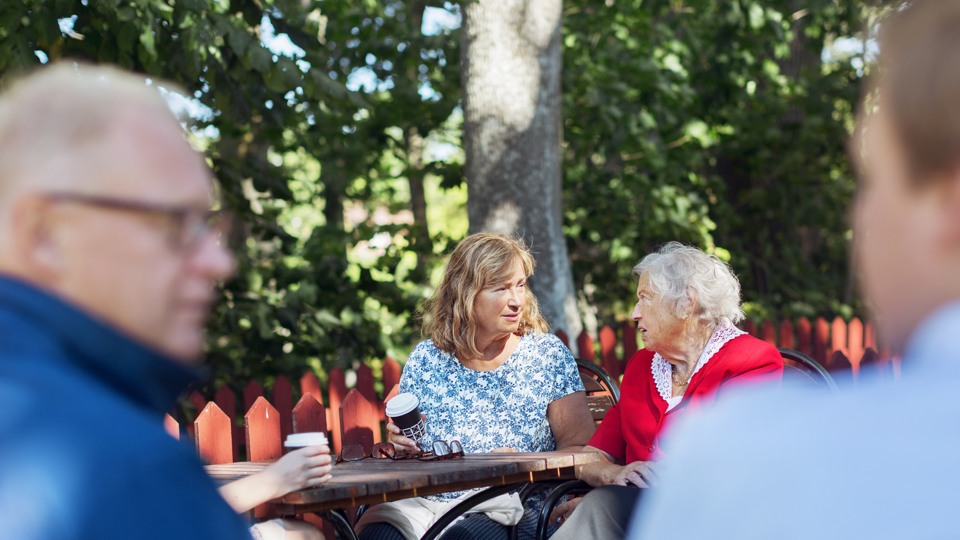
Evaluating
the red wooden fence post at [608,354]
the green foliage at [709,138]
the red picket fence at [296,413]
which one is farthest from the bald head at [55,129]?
the green foliage at [709,138]

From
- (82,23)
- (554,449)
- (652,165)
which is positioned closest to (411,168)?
(652,165)

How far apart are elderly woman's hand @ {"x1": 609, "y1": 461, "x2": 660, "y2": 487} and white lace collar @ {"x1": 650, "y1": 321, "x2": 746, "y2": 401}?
34 centimetres

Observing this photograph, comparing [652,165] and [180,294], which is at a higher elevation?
[652,165]

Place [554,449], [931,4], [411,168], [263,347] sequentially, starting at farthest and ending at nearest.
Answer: [411,168]
[263,347]
[554,449]
[931,4]

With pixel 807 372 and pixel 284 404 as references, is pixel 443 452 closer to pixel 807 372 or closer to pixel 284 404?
pixel 807 372

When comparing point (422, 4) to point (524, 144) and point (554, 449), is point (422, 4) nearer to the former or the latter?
point (524, 144)

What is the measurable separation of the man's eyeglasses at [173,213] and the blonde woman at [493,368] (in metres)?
2.80

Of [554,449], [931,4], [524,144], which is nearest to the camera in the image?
[931,4]

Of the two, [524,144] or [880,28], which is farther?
[524,144]

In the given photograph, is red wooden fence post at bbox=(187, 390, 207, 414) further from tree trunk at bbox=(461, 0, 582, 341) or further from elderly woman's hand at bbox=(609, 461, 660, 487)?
elderly woman's hand at bbox=(609, 461, 660, 487)

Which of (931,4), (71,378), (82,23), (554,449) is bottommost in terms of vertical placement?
(554,449)

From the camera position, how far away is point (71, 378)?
999 millimetres

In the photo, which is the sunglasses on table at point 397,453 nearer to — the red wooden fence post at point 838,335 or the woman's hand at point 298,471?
the woman's hand at point 298,471

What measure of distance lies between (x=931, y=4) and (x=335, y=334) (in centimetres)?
628
